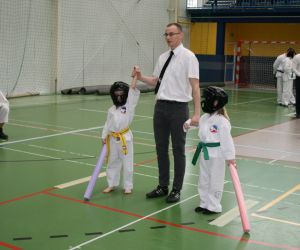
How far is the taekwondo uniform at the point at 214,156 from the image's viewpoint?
5445mm

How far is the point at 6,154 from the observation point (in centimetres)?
856

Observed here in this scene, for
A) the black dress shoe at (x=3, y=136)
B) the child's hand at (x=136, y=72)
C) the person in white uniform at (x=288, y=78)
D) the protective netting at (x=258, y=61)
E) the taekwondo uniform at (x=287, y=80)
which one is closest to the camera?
the child's hand at (x=136, y=72)

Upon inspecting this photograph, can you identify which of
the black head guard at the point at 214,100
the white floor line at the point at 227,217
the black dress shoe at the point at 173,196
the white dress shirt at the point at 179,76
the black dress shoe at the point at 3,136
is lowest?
the white floor line at the point at 227,217

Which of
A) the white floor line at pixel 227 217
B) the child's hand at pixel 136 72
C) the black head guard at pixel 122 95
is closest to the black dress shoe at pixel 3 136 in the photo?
the black head guard at pixel 122 95

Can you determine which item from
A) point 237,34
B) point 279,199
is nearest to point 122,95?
point 279,199

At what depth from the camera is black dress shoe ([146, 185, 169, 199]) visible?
6.21 metres

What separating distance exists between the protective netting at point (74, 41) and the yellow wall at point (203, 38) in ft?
7.65

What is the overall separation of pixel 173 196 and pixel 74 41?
47.9ft

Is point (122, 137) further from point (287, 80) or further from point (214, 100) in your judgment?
point (287, 80)

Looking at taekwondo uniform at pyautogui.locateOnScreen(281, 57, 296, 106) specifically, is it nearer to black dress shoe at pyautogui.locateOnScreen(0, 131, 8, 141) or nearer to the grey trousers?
black dress shoe at pyautogui.locateOnScreen(0, 131, 8, 141)

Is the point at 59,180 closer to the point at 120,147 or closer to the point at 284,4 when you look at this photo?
the point at 120,147

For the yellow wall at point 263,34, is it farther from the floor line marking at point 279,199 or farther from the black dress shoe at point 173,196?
the black dress shoe at point 173,196

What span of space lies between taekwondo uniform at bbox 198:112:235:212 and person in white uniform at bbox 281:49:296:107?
11349 mm

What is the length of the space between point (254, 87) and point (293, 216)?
1975 cm
